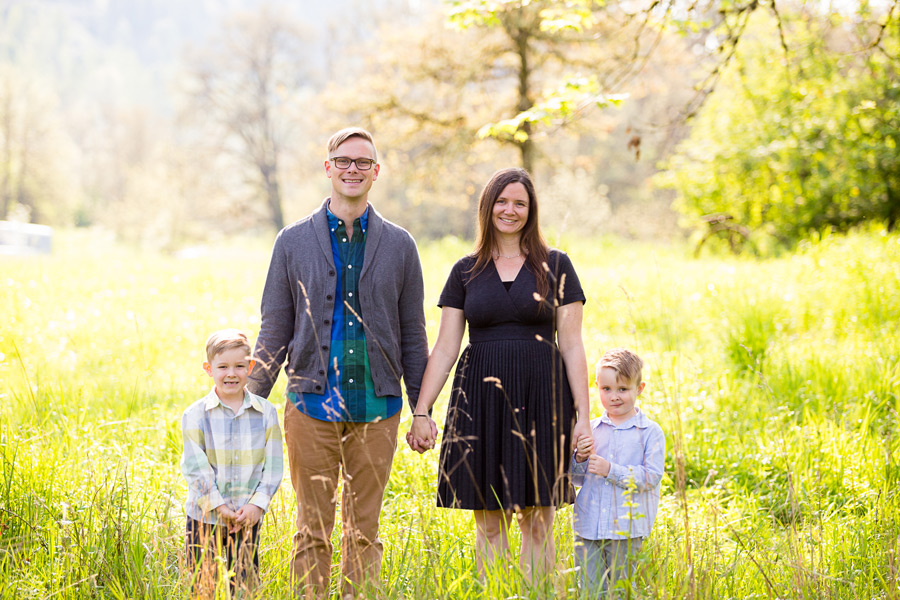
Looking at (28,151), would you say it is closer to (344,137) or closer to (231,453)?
(344,137)

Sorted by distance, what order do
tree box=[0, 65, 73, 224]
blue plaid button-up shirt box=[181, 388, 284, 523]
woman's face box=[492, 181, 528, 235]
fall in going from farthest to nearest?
tree box=[0, 65, 73, 224] < woman's face box=[492, 181, 528, 235] < blue plaid button-up shirt box=[181, 388, 284, 523]

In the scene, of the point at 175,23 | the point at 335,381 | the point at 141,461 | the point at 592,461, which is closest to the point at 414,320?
the point at 335,381

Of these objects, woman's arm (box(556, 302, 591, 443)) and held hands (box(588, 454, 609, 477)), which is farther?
woman's arm (box(556, 302, 591, 443))

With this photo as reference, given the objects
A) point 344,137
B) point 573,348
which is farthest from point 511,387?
point 344,137

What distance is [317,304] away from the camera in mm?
3223

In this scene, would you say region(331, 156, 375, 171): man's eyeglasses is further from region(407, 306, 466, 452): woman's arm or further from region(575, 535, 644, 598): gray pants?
region(575, 535, 644, 598): gray pants

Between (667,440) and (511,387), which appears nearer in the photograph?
(511,387)

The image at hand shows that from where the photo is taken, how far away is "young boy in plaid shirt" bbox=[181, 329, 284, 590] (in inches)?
117

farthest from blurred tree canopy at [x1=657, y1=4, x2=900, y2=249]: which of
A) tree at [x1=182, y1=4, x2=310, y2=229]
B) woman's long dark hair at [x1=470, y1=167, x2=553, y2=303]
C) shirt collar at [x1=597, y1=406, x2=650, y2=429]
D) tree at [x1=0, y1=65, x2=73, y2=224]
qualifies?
tree at [x1=0, y1=65, x2=73, y2=224]

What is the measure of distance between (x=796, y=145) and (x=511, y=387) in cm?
1546

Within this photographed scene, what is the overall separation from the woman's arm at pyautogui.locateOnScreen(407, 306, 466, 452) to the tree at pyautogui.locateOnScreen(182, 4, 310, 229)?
1172 inches

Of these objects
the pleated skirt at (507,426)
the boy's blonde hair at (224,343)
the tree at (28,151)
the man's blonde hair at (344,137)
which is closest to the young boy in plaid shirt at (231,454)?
the boy's blonde hair at (224,343)

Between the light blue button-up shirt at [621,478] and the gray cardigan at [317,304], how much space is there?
0.87 meters

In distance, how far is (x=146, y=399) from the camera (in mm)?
5840
